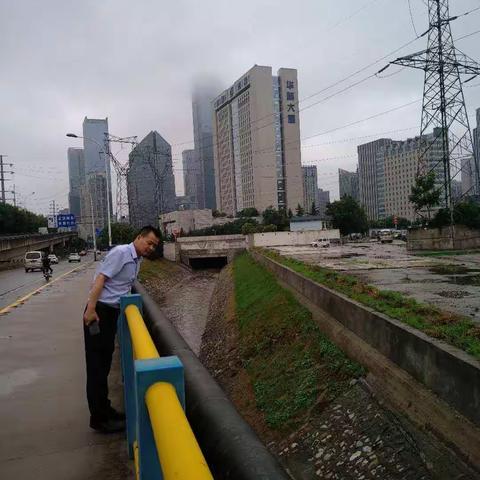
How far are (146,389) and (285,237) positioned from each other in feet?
179

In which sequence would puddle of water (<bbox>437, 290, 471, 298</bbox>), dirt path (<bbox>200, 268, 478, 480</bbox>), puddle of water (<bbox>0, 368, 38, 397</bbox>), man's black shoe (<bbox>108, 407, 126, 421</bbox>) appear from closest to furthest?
man's black shoe (<bbox>108, 407, 126, 421</bbox>) → puddle of water (<bbox>0, 368, 38, 397</bbox>) → dirt path (<bbox>200, 268, 478, 480</bbox>) → puddle of water (<bbox>437, 290, 471, 298</bbox>)

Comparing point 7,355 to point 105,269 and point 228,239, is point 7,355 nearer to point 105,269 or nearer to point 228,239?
point 105,269

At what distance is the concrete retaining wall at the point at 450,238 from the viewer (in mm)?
30000

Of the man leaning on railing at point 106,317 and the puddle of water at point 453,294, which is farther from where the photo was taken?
the puddle of water at point 453,294

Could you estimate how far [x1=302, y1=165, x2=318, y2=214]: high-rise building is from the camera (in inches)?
4384

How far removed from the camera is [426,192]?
104 feet

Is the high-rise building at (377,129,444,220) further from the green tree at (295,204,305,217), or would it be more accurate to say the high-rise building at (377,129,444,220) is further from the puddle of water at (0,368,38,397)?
→ the puddle of water at (0,368,38,397)

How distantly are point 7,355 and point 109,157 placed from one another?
4664cm

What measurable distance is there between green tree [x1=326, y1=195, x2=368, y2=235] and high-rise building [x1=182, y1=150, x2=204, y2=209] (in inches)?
910

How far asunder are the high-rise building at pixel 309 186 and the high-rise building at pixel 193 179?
2563cm

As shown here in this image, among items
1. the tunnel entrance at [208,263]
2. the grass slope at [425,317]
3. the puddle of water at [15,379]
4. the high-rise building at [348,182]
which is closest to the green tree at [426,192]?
the grass slope at [425,317]

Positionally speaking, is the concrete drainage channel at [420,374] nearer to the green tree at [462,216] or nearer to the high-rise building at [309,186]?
the green tree at [462,216]

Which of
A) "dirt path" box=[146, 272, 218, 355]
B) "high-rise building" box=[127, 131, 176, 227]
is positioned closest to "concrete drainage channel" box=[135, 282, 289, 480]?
"dirt path" box=[146, 272, 218, 355]

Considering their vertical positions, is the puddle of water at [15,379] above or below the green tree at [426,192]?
below
